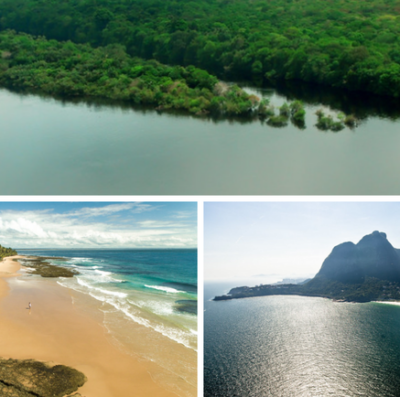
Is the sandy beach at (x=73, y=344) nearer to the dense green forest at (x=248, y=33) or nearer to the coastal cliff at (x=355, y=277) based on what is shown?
the coastal cliff at (x=355, y=277)

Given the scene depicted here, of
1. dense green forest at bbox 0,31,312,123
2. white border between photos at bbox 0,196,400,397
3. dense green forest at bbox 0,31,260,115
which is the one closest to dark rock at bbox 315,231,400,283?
white border between photos at bbox 0,196,400,397

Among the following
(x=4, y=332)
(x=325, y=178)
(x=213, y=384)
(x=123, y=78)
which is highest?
(x=123, y=78)

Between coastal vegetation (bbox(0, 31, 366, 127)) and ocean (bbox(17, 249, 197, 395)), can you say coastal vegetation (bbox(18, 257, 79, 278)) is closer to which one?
ocean (bbox(17, 249, 197, 395))

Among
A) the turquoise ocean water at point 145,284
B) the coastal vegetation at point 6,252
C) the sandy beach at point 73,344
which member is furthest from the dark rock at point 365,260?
the coastal vegetation at point 6,252

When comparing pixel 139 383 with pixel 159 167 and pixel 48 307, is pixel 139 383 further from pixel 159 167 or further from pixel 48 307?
pixel 159 167

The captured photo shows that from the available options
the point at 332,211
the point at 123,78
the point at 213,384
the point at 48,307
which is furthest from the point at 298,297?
the point at 123,78

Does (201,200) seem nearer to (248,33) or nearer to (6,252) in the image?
(6,252)
